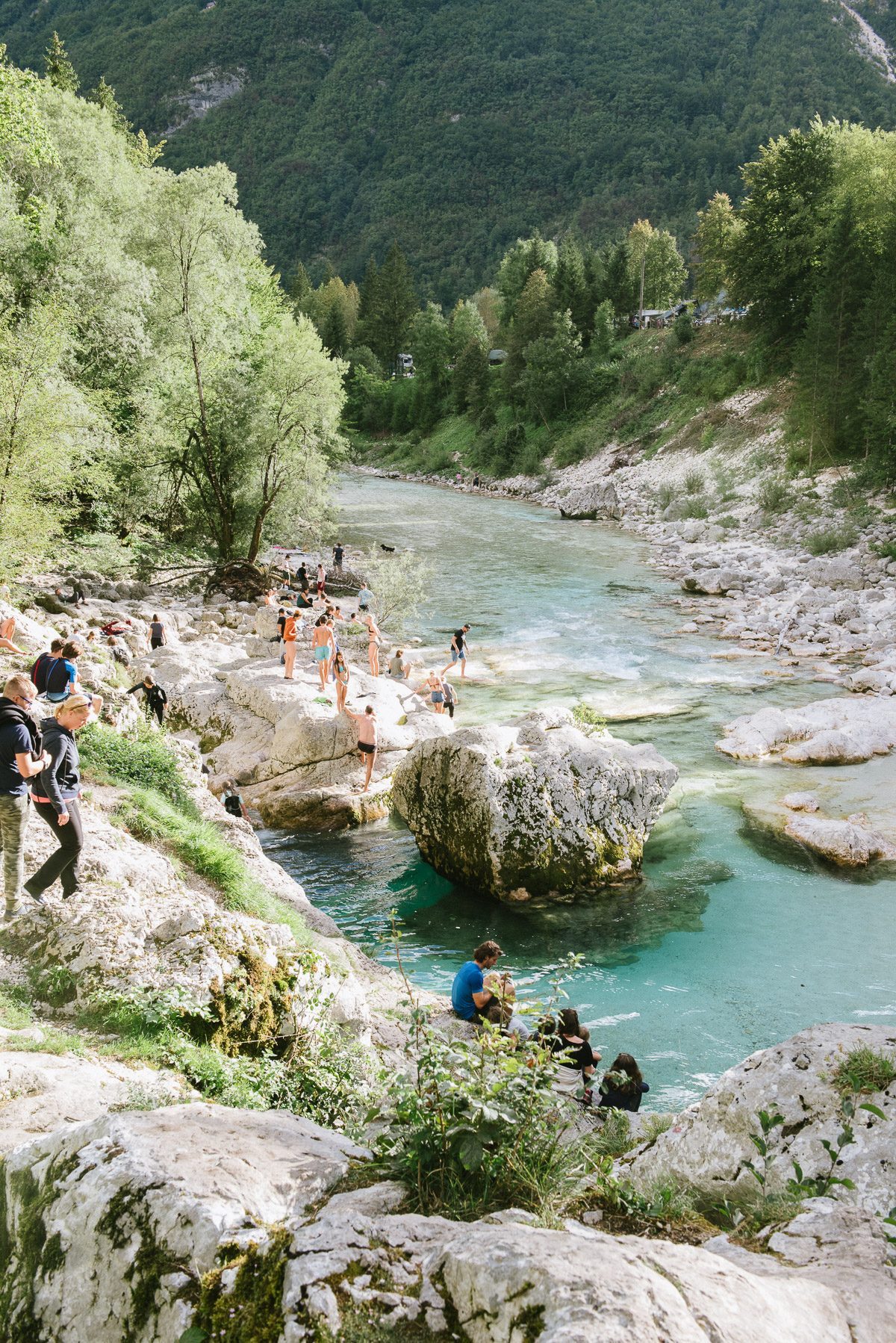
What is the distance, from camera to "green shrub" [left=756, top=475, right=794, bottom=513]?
35.9 meters

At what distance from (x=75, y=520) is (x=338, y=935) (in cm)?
1943

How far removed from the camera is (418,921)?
1055cm

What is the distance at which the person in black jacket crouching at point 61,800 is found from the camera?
6.52 meters

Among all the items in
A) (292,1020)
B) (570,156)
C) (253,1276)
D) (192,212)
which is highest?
(570,156)

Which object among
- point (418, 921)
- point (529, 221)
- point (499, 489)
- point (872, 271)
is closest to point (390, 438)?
point (499, 489)

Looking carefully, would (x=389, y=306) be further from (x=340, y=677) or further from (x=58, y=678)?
(x=58, y=678)

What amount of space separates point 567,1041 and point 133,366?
896 inches

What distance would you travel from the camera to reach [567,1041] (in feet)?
22.5

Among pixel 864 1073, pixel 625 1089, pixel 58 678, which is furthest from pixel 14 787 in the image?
→ pixel 864 1073

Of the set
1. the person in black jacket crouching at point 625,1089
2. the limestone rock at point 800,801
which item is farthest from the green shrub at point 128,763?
the limestone rock at point 800,801

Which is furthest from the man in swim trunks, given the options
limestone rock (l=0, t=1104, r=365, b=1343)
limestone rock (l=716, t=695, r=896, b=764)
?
limestone rock (l=0, t=1104, r=365, b=1343)

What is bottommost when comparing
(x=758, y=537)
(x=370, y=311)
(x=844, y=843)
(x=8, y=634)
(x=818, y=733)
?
(x=844, y=843)

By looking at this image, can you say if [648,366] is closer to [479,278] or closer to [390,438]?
[390,438]

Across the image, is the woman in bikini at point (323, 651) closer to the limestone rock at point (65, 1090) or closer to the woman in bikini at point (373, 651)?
the woman in bikini at point (373, 651)
